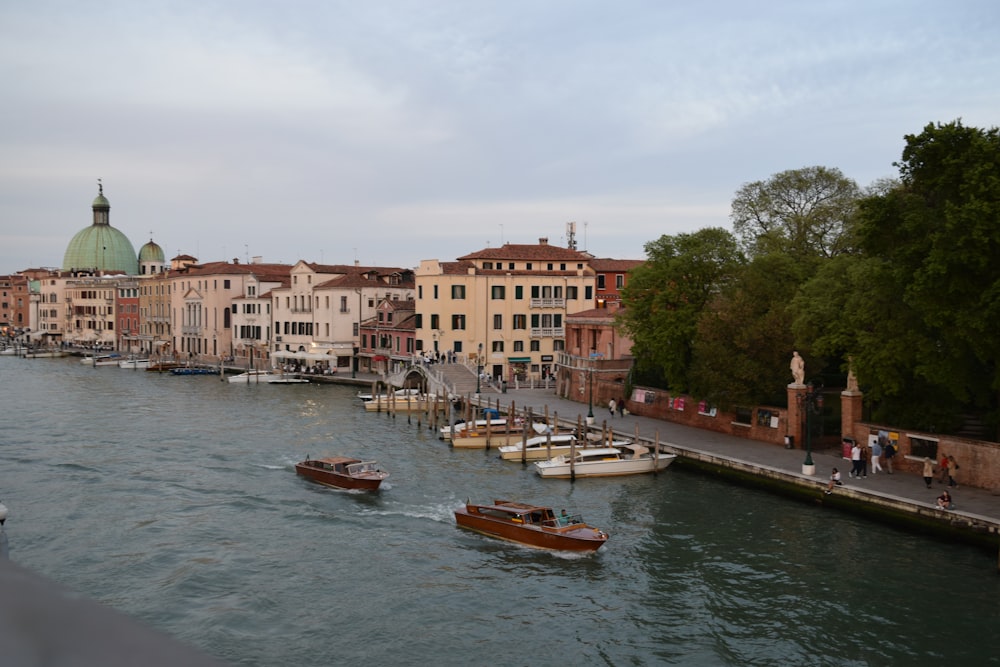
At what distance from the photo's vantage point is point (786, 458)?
29.7m

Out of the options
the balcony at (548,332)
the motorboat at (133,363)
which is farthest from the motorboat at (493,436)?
the motorboat at (133,363)

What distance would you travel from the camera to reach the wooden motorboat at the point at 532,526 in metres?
22.5

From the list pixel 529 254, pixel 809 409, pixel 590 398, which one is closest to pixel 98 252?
pixel 529 254

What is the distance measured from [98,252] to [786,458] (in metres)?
126

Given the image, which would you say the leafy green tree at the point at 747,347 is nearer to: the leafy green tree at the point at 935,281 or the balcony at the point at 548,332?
the leafy green tree at the point at 935,281

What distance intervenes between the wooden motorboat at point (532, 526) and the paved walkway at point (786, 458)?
794 centimetres

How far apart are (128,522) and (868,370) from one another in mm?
23155

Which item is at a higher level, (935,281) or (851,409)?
(935,281)

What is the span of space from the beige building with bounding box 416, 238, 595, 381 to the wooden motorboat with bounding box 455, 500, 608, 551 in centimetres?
3410

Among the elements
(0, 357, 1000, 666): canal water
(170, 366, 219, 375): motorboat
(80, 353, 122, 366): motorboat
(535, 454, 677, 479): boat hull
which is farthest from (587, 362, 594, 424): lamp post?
(80, 353, 122, 366): motorboat

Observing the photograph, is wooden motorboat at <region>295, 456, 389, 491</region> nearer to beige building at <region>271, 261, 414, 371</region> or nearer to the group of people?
the group of people

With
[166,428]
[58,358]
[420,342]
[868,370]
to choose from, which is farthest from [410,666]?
[58,358]

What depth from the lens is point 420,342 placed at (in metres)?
61.5

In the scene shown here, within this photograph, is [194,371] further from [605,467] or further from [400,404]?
[605,467]
